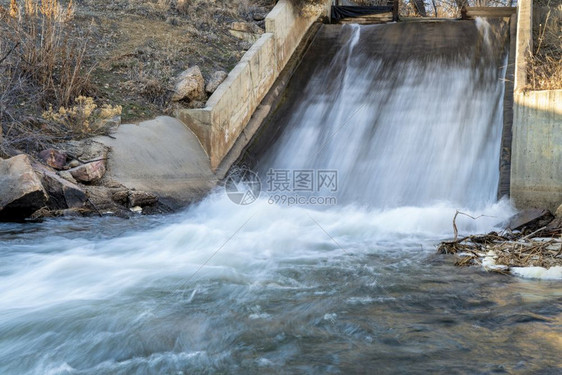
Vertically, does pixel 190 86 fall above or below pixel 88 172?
above

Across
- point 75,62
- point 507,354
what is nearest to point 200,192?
point 75,62

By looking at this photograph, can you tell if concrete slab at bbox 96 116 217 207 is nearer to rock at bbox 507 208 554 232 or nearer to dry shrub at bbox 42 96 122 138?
dry shrub at bbox 42 96 122 138

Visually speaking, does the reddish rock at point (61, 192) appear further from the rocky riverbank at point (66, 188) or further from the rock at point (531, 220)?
the rock at point (531, 220)

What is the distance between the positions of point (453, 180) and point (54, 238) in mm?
5807

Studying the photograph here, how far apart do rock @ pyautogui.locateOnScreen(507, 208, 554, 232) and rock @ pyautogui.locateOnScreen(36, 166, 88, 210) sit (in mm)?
5627

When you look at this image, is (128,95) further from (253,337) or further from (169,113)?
(253,337)

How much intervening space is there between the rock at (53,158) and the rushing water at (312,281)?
1046mm

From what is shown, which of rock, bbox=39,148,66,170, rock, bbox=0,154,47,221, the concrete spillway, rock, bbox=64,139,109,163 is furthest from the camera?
the concrete spillway

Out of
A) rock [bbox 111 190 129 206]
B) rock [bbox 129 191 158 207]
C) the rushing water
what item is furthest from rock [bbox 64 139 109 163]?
the rushing water

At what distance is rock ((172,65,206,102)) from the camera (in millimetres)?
9633

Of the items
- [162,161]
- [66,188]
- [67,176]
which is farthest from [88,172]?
[162,161]

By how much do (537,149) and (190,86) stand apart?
579cm

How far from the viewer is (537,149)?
287 inches

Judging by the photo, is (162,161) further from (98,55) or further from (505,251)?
(505,251)
